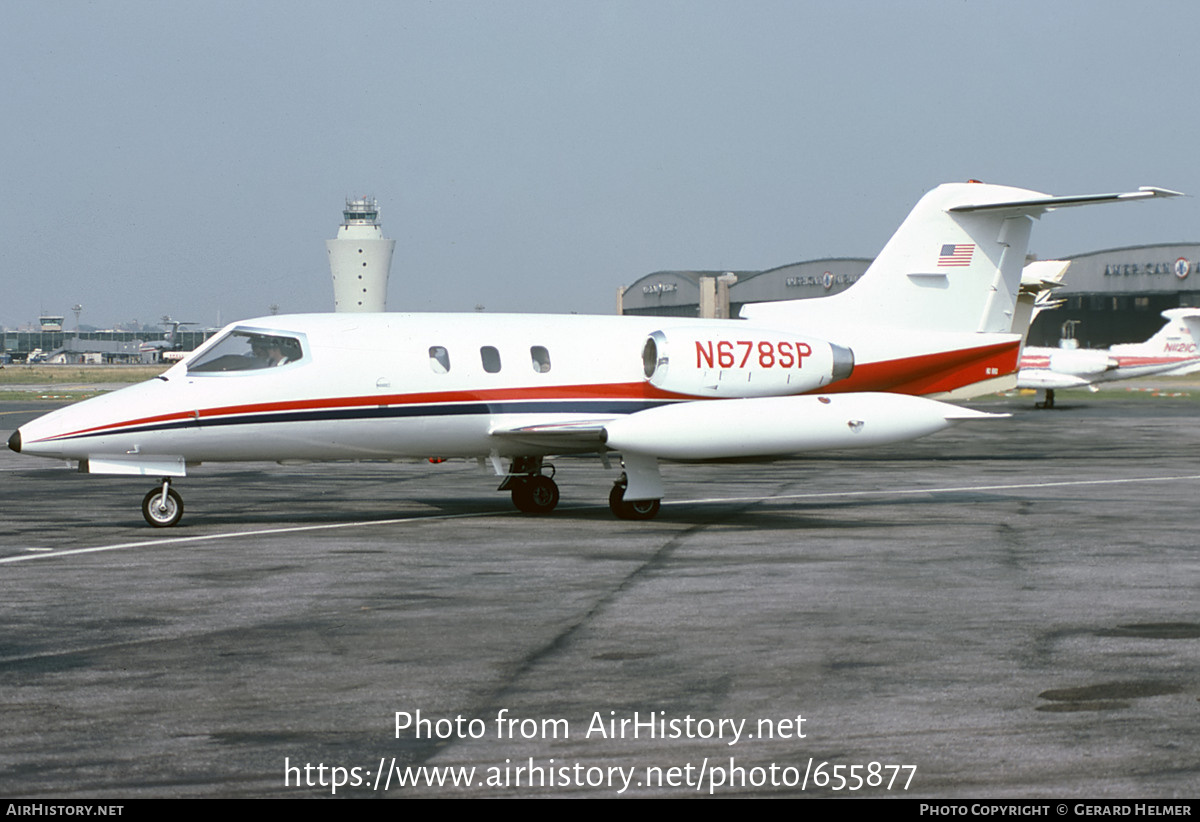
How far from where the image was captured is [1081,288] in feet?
288

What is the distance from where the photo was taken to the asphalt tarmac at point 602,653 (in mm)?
6414

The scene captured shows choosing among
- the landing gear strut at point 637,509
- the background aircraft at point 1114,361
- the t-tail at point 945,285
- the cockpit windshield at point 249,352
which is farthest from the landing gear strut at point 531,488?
the background aircraft at point 1114,361

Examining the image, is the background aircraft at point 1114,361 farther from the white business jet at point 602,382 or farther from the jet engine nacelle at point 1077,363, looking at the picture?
the white business jet at point 602,382

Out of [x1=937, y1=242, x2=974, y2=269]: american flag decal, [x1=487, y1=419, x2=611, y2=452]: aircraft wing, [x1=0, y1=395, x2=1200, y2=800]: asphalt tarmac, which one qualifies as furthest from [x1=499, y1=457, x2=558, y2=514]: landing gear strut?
[x1=937, y1=242, x2=974, y2=269]: american flag decal

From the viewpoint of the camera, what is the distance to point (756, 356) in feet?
60.2

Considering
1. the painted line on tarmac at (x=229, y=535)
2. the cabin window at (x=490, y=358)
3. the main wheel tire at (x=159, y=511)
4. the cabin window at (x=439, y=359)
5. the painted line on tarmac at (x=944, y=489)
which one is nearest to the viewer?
the painted line on tarmac at (x=229, y=535)

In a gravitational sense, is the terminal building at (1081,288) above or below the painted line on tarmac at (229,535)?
above

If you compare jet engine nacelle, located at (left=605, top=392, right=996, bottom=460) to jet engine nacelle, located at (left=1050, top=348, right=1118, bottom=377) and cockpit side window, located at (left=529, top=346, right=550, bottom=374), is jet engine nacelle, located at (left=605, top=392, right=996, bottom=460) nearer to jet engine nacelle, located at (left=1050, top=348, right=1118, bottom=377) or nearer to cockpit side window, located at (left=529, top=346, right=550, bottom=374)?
A: cockpit side window, located at (left=529, top=346, right=550, bottom=374)

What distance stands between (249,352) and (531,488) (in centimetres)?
445

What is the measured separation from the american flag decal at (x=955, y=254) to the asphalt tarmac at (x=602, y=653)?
375cm

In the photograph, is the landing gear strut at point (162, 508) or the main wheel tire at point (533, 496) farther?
the main wheel tire at point (533, 496)

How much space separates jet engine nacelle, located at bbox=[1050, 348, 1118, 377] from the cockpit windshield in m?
44.6

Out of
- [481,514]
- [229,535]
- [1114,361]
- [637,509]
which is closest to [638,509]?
[637,509]
